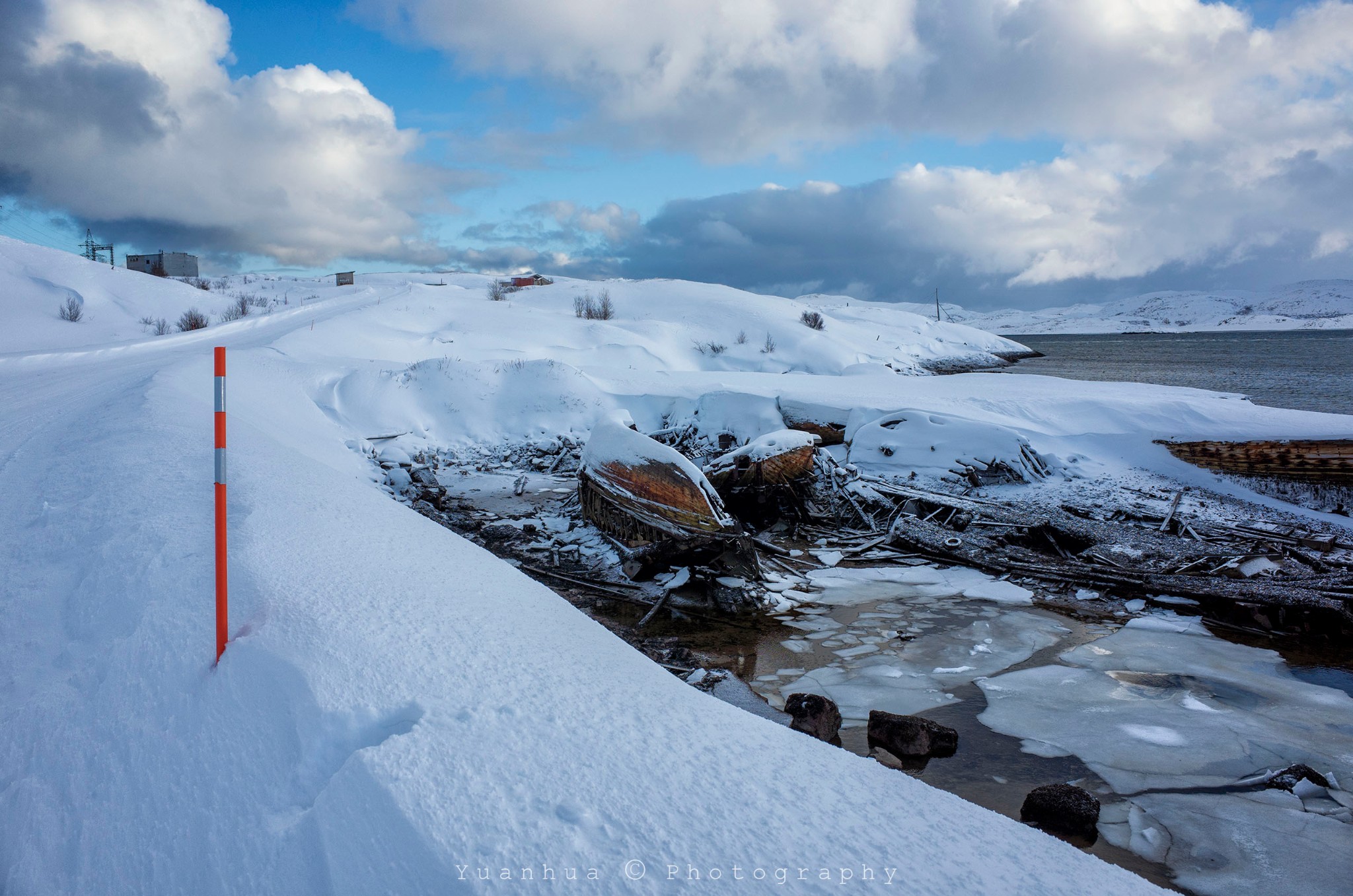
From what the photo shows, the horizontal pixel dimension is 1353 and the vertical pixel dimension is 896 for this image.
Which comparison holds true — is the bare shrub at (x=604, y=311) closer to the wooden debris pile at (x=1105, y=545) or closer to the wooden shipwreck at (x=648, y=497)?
the wooden debris pile at (x=1105, y=545)

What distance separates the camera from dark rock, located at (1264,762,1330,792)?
3391mm

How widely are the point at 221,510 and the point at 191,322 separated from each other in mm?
23056

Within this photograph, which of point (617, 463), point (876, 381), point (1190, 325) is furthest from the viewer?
point (1190, 325)

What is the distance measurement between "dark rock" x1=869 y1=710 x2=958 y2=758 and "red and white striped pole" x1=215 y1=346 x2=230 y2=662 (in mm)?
3296

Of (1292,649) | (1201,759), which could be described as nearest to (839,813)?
(1201,759)

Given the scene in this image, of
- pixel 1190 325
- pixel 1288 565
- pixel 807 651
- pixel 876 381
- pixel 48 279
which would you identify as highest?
pixel 1190 325

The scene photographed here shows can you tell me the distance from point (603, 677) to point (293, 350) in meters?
14.0

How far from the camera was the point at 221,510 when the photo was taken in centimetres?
281

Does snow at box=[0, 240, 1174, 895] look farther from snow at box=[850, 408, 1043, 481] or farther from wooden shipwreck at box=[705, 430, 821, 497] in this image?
snow at box=[850, 408, 1043, 481]

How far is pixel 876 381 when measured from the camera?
15.4m

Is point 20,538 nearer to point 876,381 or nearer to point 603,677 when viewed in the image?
point 603,677

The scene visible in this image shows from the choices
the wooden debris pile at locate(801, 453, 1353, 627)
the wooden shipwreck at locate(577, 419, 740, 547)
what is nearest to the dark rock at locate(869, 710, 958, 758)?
the wooden shipwreck at locate(577, 419, 740, 547)

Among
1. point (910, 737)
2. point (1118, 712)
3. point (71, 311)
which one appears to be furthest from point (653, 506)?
point (71, 311)

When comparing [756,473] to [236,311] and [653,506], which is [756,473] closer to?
[653,506]
